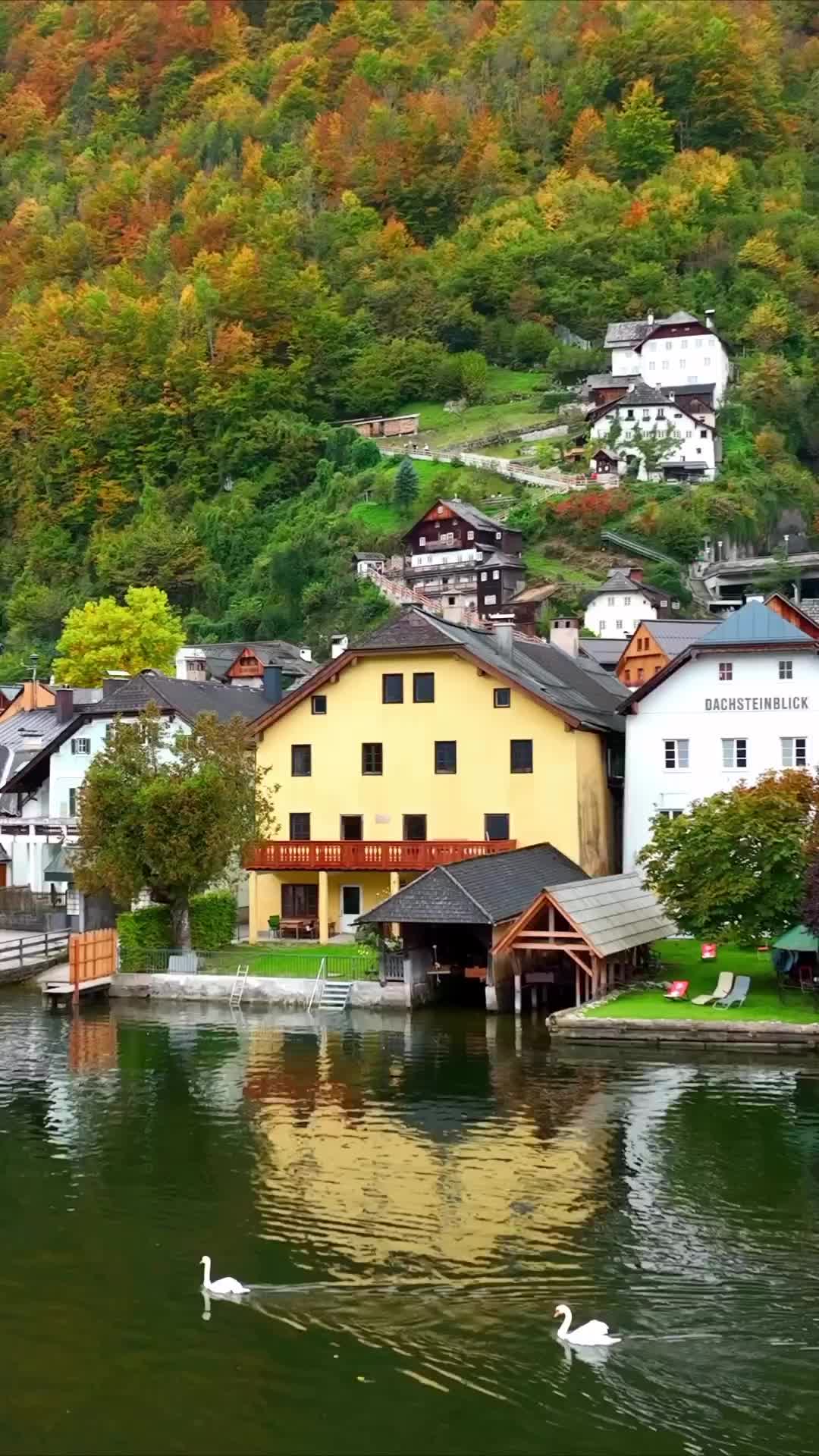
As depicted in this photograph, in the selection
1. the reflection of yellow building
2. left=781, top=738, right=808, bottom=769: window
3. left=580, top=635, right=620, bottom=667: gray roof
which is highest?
left=580, top=635, right=620, bottom=667: gray roof

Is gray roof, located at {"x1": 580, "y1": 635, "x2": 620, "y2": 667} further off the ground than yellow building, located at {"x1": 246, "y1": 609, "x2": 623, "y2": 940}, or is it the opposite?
gray roof, located at {"x1": 580, "y1": 635, "x2": 620, "y2": 667}

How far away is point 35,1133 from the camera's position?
103ft

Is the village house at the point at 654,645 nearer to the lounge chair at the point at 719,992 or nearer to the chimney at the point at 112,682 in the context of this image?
the chimney at the point at 112,682

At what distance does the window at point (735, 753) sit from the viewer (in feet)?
176

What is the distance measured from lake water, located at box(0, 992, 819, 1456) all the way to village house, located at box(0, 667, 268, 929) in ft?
80.8

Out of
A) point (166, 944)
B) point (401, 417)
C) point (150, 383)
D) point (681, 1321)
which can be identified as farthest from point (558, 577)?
point (681, 1321)

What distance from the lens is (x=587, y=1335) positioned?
65.4 ft

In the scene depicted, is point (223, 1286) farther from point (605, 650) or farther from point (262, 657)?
point (605, 650)

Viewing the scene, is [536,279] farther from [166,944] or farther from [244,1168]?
[244,1168]

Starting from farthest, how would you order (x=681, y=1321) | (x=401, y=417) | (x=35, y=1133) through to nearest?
(x=401, y=417)
(x=35, y=1133)
(x=681, y=1321)

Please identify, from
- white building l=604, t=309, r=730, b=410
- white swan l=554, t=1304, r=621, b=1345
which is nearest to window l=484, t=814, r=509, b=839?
white swan l=554, t=1304, r=621, b=1345

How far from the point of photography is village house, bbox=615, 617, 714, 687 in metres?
71.8

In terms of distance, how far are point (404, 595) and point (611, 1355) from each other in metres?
111

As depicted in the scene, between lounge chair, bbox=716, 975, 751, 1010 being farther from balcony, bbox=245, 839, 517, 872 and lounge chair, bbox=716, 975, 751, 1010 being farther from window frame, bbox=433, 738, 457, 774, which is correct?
window frame, bbox=433, 738, 457, 774
